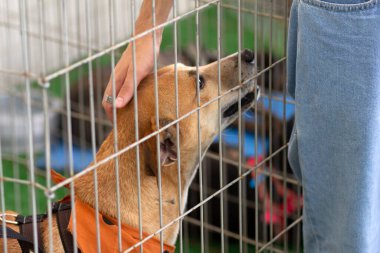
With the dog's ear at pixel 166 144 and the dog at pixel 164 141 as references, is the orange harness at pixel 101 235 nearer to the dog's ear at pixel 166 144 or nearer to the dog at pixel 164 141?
the dog at pixel 164 141

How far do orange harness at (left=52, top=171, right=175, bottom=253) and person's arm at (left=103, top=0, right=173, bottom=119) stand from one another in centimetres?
25

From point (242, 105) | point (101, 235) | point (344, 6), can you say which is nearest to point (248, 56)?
point (242, 105)

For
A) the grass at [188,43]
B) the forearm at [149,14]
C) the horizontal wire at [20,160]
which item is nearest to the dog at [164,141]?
the forearm at [149,14]

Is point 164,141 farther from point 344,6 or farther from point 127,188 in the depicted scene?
point 344,6

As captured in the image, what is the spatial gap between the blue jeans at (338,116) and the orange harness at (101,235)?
1.45ft

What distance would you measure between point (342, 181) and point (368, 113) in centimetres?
20

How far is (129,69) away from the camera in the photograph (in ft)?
6.17

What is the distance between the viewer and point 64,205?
187 cm

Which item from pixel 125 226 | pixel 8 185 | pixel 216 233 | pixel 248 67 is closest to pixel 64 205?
pixel 125 226

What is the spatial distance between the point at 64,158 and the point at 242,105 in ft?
4.79

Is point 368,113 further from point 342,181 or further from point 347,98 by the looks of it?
point 342,181

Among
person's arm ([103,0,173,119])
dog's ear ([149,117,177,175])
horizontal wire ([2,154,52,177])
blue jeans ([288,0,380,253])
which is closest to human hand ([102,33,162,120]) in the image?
person's arm ([103,0,173,119])

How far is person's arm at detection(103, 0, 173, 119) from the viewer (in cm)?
186

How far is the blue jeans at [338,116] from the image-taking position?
5.64 feet
